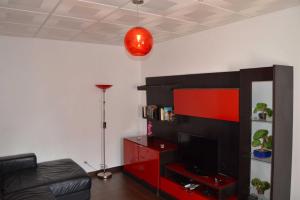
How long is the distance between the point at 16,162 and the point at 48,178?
72cm

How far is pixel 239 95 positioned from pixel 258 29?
0.88m

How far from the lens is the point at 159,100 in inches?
179

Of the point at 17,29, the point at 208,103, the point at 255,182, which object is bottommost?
the point at 255,182

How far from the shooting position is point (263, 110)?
2.60m

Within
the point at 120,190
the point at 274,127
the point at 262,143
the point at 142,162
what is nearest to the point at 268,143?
the point at 262,143

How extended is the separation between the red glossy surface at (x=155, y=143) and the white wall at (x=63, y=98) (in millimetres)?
608

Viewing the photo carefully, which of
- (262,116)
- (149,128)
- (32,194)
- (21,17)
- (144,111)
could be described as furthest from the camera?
(149,128)

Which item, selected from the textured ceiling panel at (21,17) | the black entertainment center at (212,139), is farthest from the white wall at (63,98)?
the textured ceiling panel at (21,17)

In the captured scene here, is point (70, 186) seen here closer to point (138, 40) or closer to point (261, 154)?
point (138, 40)

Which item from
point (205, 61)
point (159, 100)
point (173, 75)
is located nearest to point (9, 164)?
point (159, 100)

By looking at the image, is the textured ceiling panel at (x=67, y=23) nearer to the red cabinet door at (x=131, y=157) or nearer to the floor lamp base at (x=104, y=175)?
the red cabinet door at (x=131, y=157)

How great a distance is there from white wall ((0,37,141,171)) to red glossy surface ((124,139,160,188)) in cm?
47

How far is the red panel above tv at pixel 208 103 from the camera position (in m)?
A: 2.98

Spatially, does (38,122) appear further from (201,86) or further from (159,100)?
(201,86)
